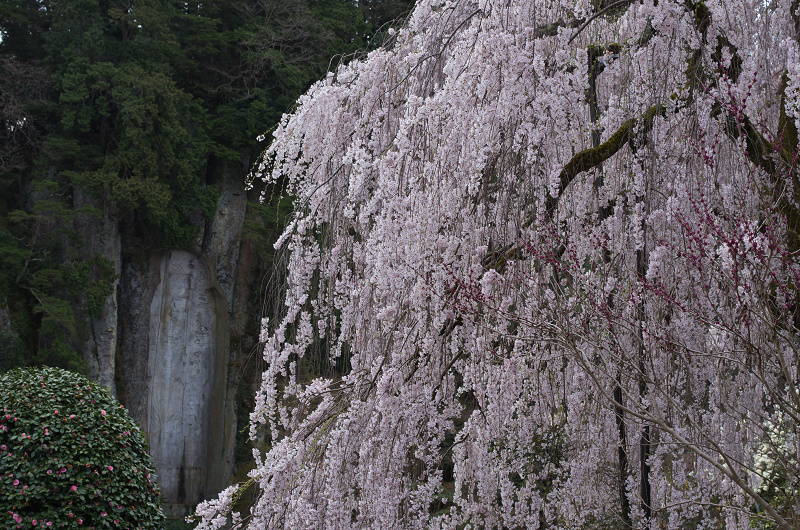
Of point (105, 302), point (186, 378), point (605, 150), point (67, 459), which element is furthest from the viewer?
point (186, 378)

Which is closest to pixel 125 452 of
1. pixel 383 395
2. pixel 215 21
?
pixel 383 395

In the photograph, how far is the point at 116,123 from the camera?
30.6ft

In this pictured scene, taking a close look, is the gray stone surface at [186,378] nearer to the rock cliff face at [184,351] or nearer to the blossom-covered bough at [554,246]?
the rock cliff face at [184,351]

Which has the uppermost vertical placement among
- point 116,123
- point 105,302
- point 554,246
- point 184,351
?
point 116,123

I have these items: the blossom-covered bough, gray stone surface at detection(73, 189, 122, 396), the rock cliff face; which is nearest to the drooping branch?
the blossom-covered bough

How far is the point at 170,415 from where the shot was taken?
32.4 ft

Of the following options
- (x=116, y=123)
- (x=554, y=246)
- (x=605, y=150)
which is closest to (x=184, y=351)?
(x=116, y=123)

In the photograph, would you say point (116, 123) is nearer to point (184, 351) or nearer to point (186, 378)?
point (184, 351)

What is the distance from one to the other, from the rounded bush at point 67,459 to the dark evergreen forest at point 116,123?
413 cm

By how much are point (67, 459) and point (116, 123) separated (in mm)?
6187

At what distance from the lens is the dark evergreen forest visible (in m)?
8.68

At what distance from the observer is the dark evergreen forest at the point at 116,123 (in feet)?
28.5

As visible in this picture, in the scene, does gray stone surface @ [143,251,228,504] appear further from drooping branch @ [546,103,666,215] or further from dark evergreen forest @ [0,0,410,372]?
drooping branch @ [546,103,666,215]

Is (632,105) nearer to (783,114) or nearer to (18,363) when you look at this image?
(783,114)
